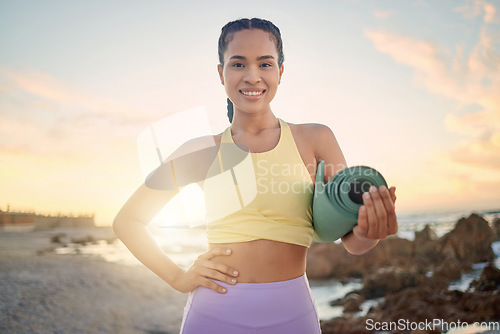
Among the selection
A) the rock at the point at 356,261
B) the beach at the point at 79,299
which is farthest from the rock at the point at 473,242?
the beach at the point at 79,299

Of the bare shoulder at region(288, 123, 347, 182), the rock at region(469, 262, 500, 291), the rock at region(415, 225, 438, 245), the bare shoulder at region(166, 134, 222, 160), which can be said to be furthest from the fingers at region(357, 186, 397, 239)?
the rock at region(415, 225, 438, 245)

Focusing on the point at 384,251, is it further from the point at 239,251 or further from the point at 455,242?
the point at 239,251

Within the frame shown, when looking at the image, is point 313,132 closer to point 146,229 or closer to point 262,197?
point 262,197

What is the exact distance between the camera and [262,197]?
1734mm

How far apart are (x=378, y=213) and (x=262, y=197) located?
1.80 feet

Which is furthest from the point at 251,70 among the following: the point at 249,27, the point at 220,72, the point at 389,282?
the point at 389,282

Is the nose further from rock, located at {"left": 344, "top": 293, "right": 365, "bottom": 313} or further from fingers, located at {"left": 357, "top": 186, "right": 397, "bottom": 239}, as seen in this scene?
rock, located at {"left": 344, "top": 293, "right": 365, "bottom": 313}

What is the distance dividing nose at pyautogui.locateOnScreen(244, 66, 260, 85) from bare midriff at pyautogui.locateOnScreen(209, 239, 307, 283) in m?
0.78

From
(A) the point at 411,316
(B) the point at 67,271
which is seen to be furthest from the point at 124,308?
(A) the point at 411,316

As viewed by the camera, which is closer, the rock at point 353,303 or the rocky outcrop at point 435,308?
the rocky outcrop at point 435,308

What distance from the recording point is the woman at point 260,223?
1.62m

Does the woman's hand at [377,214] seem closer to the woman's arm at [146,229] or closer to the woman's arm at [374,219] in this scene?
the woman's arm at [374,219]

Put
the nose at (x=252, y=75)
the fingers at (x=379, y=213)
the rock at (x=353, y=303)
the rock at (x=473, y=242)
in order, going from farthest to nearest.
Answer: the rock at (x=473, y=242)
the rock at (x=353, y=303)
the nose at (x=252, y=75)
the fingers at (x=379, y=213)

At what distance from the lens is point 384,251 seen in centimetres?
1026
